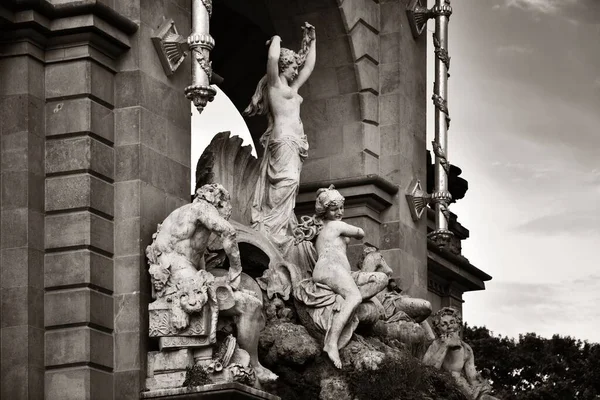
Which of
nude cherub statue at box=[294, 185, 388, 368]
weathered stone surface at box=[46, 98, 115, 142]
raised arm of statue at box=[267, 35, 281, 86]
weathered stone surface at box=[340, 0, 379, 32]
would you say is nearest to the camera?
weathered stone surface at box=[46, 98, 115, 142]

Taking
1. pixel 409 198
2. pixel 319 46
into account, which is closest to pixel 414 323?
pixel 409 198

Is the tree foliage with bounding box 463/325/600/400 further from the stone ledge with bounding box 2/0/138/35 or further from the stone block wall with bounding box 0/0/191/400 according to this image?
the stone ledge with bounding box 2/0/138/35

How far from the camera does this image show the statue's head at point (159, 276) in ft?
78.3

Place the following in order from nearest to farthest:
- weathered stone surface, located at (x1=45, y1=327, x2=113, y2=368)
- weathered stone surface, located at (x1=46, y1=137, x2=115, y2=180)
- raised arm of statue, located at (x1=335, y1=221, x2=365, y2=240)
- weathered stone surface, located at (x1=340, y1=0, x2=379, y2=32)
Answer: weathered stone surface, located at (x1=45, y1=327, x2=113, y2=368), weathered stone surface, located at (x1=46, y1=137, x2=115, y2=180), raised arm of statue, located at (x1=335, y1=221, x2=365, y2=240), weathered stone surface, located at (x1=340, y1=0, x2=379, y2=32)

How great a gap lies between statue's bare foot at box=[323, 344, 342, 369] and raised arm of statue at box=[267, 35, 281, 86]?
4853mm

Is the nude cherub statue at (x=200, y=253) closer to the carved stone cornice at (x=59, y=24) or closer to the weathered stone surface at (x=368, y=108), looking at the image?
the carved stone cornice at (x=59, y=24)

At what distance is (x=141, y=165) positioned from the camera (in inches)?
966

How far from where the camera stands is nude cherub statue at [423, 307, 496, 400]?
97.3 ft

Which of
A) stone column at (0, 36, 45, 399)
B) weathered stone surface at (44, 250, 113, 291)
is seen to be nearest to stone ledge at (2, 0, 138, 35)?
stone column at (0, 36, 45, 399)

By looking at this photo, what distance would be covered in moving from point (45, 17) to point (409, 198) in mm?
9662

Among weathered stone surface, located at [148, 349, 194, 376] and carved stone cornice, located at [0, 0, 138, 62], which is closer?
weathered stone surface, located at [148, 349, 194, 376]

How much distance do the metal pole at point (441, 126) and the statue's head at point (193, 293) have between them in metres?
8.68

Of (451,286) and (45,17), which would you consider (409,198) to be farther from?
(45,17)

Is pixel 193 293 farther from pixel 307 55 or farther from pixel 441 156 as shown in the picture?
pixel 441 156
